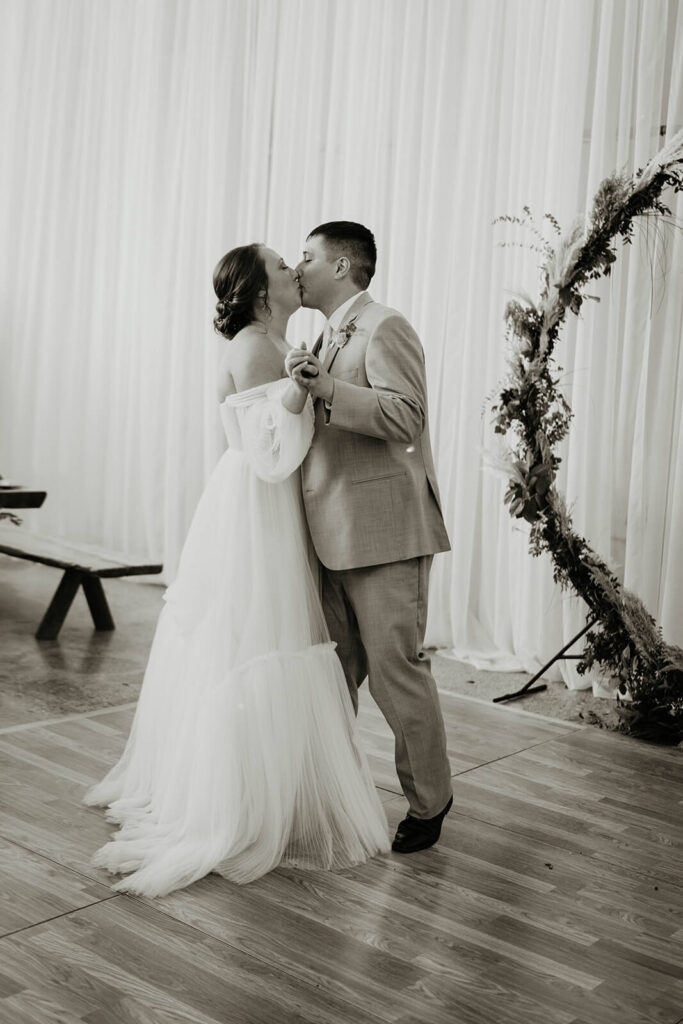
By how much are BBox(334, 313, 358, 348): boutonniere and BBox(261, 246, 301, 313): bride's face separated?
0.15 m

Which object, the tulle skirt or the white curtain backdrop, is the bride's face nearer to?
the tulle skirt

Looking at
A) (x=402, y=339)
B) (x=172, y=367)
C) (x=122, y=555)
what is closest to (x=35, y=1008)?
(x=402, y=339)

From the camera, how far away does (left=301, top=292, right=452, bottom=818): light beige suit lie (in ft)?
8.70

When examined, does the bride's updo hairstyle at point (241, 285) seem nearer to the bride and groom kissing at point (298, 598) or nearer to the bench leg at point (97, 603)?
the bride and groom kissing at point (298, 598)

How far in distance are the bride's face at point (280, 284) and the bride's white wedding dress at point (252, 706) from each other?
24 centimetres

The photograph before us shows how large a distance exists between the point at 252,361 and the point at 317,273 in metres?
0.29

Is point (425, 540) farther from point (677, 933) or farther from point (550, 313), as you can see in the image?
point (550, 313)

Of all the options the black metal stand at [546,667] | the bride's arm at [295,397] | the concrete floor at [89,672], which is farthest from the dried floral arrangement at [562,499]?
the bride's arm at [295,397]

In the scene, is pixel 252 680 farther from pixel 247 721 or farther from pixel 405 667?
pixel 405 667

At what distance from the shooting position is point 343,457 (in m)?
2.69

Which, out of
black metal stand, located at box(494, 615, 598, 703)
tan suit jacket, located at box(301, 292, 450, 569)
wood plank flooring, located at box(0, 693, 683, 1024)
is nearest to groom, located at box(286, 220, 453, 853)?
tan suit jacket, located at box(301, 292, 450, 569)

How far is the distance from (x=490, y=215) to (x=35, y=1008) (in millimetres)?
3695

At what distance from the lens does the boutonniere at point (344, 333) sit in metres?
2.70

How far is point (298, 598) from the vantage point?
2.69 m
